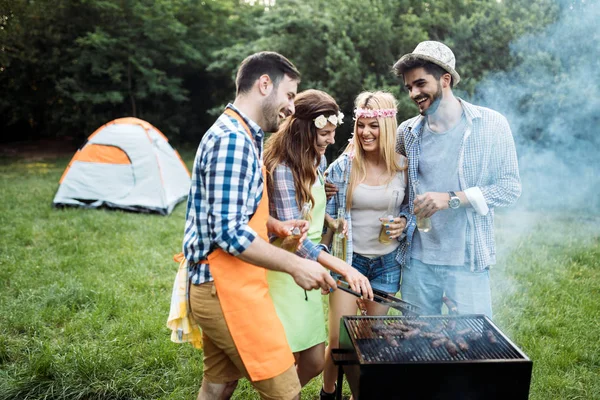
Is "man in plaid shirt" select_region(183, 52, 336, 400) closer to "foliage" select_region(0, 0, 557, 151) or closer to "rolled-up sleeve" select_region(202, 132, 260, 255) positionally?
"rolled-up sleeve" select_region(202, 132, 260, 255)

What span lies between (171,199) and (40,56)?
38.7ft

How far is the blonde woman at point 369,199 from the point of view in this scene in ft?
9.87

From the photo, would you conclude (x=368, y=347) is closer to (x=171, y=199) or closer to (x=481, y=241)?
(x=481, y=241)

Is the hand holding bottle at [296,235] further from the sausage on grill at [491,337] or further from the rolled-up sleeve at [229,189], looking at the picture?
the sausage on grill at [491,337]

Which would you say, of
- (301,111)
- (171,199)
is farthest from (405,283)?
(171,199)

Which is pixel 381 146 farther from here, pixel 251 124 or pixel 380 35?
pixel 380 35

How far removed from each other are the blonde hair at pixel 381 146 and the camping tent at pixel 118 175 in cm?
582

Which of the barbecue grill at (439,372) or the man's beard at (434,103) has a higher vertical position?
the man's beard at (434,103)

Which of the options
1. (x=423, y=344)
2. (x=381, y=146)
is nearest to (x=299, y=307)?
(x=423, y=344)

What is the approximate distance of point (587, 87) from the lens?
5.39 meters

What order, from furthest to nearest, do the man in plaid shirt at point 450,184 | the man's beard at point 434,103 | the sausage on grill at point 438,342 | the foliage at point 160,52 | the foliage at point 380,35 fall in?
the foliage at point 160,52 < the foliage at point 380,35 < the man's beard at point 434,103 < the man in plaid shirt at point 450,184 < the sausage on grill at point 438,342

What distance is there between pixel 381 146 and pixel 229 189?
1.45 metres

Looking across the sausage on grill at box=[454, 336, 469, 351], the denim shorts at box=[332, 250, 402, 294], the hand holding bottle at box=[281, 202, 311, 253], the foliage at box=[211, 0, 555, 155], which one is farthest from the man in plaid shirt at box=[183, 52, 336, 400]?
the foliage at box=[211, 0, 555, 155]

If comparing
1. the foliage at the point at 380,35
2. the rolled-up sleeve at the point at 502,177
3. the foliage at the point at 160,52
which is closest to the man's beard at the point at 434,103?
the rolled-up sleeve at the point at 502,177
